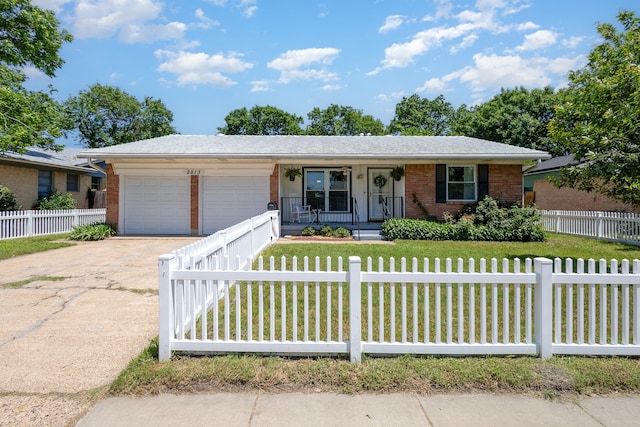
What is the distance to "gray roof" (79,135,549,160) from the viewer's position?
1330 cm

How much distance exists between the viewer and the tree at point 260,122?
146ft

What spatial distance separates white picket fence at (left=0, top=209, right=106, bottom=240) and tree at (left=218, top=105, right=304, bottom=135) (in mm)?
29648

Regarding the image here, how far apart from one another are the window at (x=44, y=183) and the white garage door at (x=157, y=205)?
8.62 m

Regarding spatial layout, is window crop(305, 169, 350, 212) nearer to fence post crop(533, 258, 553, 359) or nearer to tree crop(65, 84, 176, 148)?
fence post crop(533, 258, 553, 359)

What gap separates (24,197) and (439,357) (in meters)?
21.5

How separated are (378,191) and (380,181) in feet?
1.65

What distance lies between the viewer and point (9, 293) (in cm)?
597

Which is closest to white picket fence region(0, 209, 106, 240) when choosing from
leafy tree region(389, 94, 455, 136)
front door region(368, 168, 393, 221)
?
front door region(368, 168, 393, 221)

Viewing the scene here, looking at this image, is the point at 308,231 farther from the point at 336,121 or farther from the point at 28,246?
the point at 336,121

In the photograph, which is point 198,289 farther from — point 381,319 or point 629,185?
point 629,185

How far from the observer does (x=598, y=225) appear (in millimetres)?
13461

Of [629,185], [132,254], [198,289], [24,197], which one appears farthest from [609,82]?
[24,197]

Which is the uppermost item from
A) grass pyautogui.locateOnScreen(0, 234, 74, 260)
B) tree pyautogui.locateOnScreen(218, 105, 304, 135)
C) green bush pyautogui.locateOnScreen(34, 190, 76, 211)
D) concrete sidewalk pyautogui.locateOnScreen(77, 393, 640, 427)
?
tree pyautogui.locateOnScreen(218, 105, 304, 135)

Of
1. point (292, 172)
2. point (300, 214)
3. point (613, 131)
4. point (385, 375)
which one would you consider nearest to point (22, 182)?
point (292, 172)
